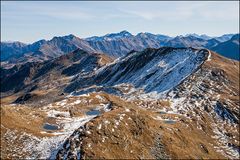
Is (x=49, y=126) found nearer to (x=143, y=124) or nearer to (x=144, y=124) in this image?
(x=143, y=124)

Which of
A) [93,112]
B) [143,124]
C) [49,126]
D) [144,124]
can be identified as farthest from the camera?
[93,112]

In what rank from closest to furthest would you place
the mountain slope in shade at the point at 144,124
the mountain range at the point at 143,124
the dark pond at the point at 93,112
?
the mountain range at the point at 143,124, the mountain slope in shade at the point at 144,124, the dark pond at the point at 93,112

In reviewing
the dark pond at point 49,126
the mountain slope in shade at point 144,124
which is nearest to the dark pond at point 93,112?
the mountain slope in shade at point 144,124

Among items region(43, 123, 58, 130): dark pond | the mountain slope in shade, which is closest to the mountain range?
the mountain slope in shade

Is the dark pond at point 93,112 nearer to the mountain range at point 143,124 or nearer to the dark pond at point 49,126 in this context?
the mountain range at point 143,124

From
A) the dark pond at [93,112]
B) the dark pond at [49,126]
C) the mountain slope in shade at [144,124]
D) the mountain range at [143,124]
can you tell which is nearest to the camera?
the mountain range at [143,124]

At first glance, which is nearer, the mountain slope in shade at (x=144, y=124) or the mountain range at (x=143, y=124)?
the mountain range at (x=143, y=124)

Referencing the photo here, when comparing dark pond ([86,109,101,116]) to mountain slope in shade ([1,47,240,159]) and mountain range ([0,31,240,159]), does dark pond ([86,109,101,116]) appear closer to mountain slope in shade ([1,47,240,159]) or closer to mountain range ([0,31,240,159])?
mountain slope in shade ([1,47,240,159])

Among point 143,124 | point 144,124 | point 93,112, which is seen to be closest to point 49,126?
point 93,112

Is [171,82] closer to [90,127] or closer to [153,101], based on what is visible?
[153,101]

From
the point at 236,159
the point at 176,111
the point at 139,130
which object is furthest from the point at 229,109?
the point at 139,130

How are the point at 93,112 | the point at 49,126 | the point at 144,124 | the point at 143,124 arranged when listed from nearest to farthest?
the point at 143,124 → the point at 144,124 → the point at 49,126 → the point at 93,112
